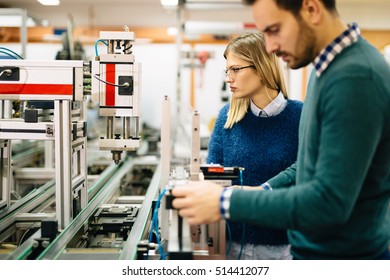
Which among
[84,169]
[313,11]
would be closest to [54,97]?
[84,169]

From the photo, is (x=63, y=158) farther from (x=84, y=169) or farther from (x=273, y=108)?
(x=273, y=108)

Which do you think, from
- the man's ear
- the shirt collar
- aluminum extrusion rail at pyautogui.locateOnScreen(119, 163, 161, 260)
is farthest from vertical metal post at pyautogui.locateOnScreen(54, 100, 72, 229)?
the man's ear

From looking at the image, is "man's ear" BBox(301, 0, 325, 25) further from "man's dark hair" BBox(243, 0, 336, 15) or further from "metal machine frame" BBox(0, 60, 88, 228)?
"metal machine frame" BBox(0, 60, 88, 228)

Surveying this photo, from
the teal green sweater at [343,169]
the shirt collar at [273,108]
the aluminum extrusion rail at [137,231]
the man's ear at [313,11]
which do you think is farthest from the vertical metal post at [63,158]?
the man's ear at [313,11]

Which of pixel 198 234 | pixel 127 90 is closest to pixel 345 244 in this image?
pixel 198 234

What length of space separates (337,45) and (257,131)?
0.68m

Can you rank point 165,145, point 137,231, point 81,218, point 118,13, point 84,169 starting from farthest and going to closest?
point 118,13 → point 84,169 → point 81,218 → point 137,231 → point 165,145

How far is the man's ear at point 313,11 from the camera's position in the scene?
38.0 inches

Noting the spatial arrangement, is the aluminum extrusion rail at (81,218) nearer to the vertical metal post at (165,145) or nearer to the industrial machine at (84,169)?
the industrial machine at (84,169)

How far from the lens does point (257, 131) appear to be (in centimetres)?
162

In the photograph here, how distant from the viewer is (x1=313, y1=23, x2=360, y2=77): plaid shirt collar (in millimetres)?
975
